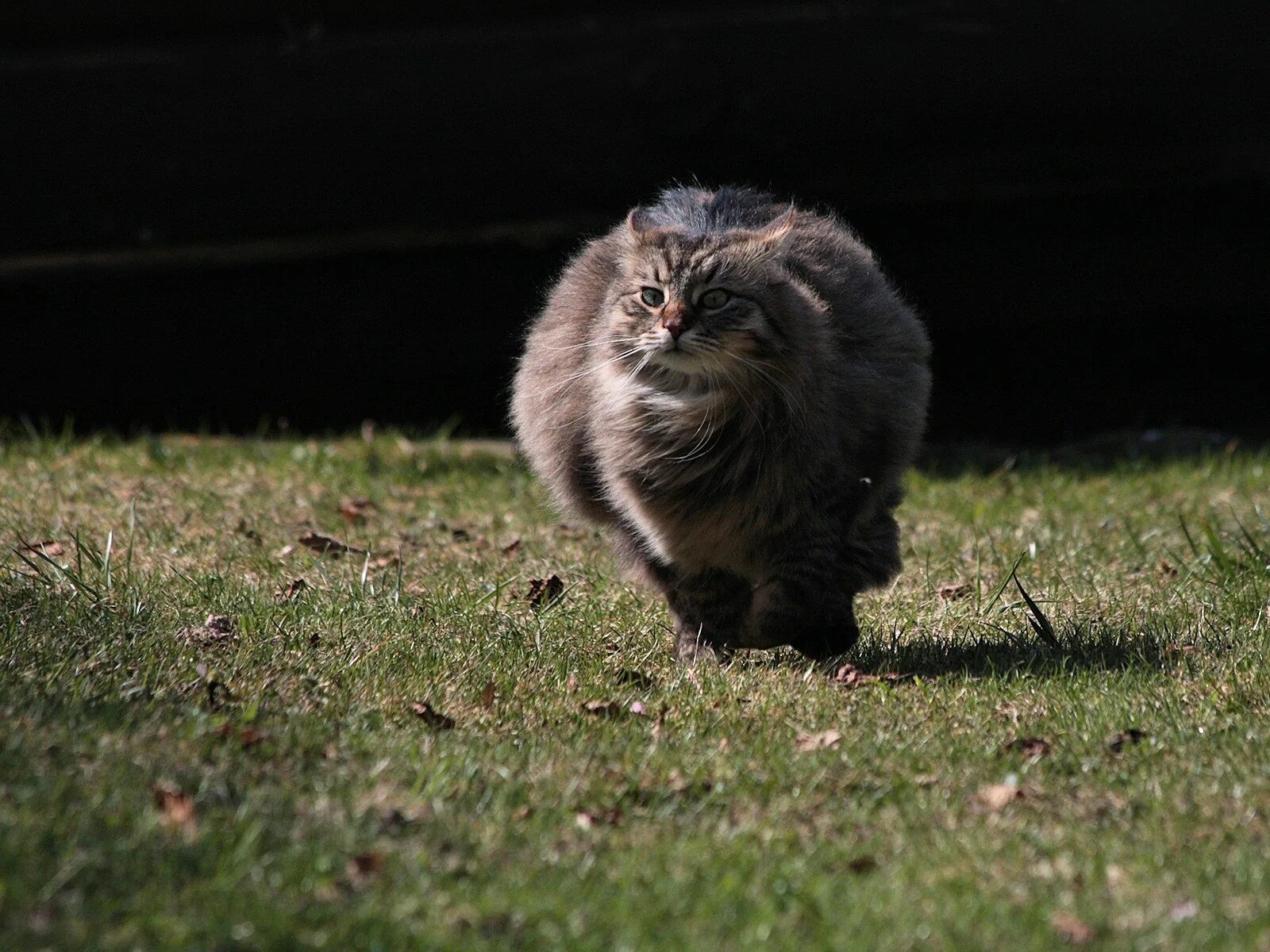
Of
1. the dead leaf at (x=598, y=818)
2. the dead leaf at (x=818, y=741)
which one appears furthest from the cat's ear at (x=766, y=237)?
the dead leaf at (x=598, y=818)

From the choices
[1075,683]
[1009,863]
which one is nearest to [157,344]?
[1075,683]

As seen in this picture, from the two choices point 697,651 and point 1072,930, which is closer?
point 1072,930

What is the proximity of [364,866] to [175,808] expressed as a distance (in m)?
0.45

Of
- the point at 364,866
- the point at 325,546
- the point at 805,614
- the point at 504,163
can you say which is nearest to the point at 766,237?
the point at 805,614

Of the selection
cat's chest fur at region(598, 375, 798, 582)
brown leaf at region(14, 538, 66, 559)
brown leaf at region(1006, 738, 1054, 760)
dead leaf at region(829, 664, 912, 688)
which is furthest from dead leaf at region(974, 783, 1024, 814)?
brown leaf at region(14, 538, 66, 559)

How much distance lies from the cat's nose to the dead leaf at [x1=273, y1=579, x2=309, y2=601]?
1.58m

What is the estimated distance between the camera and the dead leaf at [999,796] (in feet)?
11.3

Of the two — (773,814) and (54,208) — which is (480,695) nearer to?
(773,814)

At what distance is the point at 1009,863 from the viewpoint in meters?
3.08

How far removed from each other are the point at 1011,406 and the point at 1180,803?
6.33 metres

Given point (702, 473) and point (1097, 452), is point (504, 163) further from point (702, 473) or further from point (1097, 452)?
point (702, 473)

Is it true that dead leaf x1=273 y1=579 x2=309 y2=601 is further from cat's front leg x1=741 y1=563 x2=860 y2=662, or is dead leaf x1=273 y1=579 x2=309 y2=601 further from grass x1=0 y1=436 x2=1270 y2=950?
cat's front leg x1=741 y1=563 x2=860 y2=662

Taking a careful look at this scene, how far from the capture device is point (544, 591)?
17.5 ft

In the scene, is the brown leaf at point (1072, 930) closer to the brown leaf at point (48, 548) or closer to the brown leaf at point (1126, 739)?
the brown leaf at point (1126, 739)
